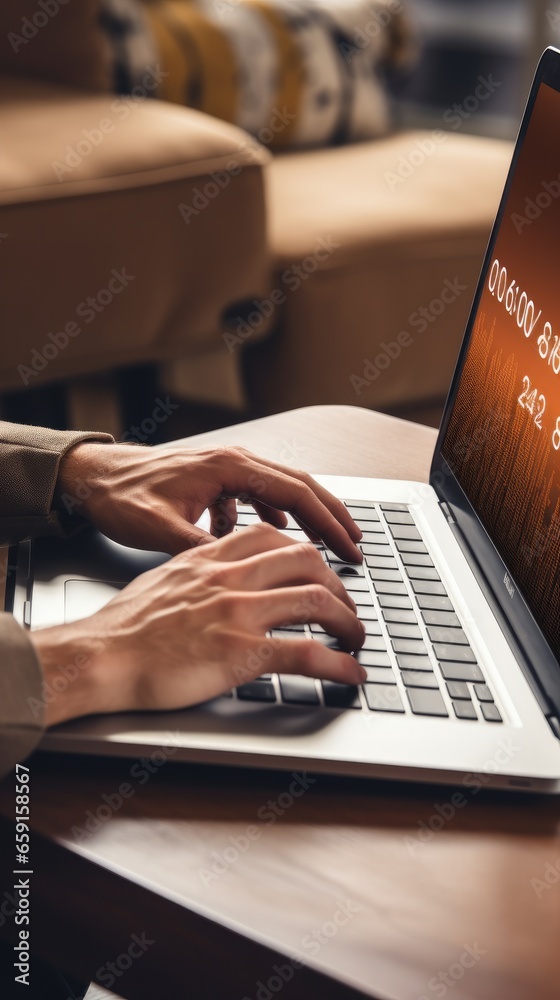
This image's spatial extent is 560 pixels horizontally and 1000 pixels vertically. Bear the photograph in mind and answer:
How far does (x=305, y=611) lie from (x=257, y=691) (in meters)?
0.05

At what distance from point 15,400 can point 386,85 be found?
4.43ft

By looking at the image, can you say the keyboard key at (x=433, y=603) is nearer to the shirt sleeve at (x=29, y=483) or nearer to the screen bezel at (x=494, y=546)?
the screen bezel at (x=494, y=546)

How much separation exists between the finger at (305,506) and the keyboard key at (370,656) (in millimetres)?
128

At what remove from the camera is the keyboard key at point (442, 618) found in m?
0.62

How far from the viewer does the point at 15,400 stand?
1556 mm

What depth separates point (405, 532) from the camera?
76 centimetres

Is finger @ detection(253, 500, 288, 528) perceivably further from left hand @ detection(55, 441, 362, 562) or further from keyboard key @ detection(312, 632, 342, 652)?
keyboard key @ detection(312, 632, 342, 652)

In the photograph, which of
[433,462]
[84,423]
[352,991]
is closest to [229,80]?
[84,423]

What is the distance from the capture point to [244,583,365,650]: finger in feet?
1.74

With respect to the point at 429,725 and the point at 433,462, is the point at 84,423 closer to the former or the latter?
the point at 433,462

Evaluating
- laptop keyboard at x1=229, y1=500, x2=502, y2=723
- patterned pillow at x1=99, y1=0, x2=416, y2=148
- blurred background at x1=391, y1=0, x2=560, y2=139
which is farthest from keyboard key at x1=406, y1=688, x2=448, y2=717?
blurred background at x1=391, y1=0, x2=560, y2=139

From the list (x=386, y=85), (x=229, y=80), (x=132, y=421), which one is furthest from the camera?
(x=386, y=85)

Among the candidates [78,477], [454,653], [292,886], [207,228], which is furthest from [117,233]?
[292,886]

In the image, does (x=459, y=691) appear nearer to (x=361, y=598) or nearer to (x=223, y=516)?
(x=361, y=598)
